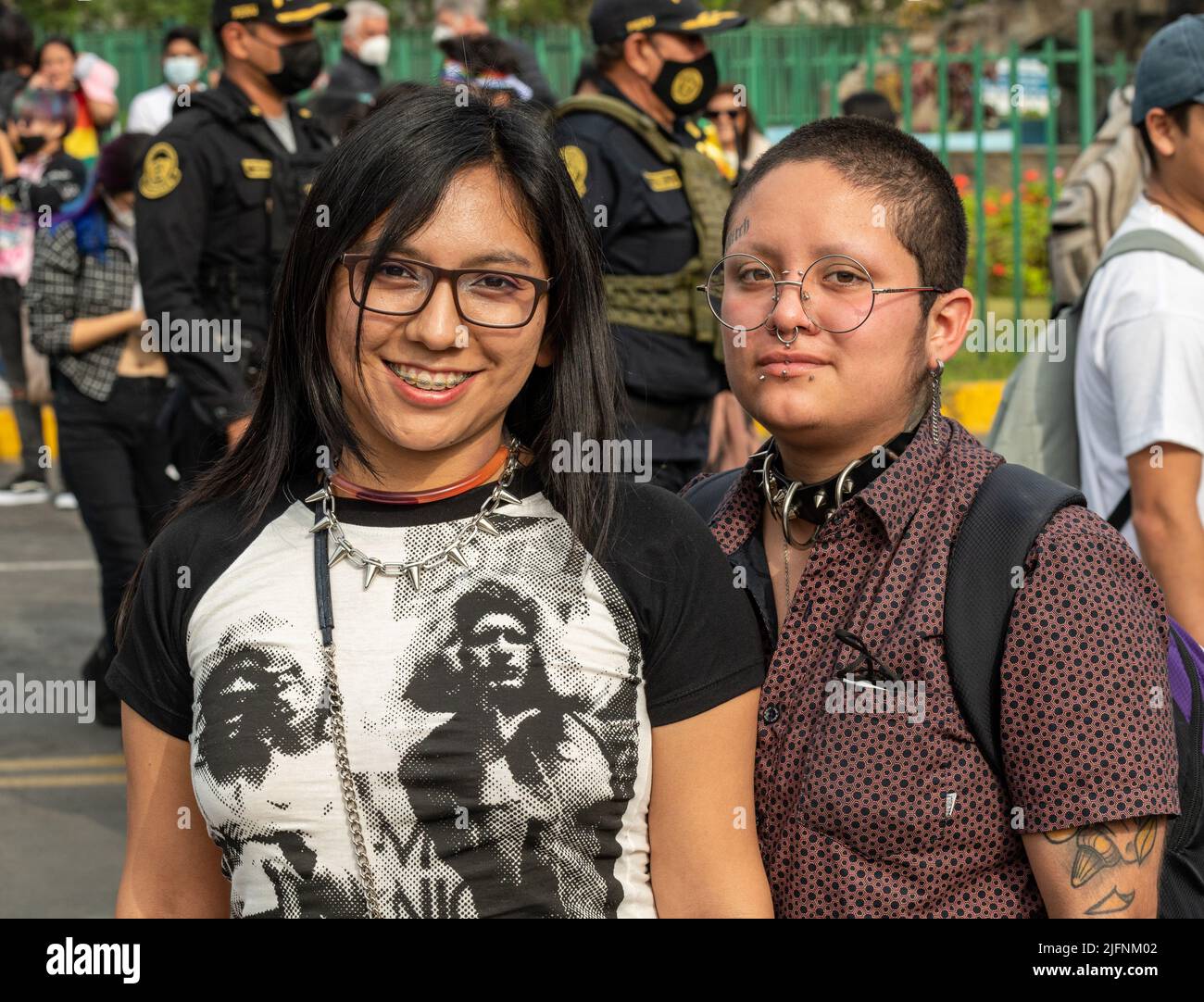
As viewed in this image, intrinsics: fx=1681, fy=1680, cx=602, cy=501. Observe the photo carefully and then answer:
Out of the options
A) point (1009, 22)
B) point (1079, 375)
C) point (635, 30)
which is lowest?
point (1079, 375)

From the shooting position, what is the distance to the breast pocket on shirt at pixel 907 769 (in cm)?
191

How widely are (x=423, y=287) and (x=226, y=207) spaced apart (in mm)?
3417

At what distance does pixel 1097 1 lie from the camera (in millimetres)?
18812

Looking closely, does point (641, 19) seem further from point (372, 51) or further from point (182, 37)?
point (182, 37)

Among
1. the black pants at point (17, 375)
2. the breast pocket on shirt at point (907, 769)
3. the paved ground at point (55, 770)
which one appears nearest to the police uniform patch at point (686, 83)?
the paved ground at point (55, 770)

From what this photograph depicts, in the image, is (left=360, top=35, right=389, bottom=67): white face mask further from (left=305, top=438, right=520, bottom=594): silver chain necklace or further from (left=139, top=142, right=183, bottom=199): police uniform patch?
(left=305, top=438, right=520, bottom=594): silver chain necklace

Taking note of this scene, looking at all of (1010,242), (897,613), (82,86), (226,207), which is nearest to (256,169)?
(226,207)

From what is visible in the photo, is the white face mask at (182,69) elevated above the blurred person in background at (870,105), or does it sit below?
above

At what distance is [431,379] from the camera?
6.52ft

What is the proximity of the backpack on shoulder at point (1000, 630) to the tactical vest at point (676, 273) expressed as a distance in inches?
116

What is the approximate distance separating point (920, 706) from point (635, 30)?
385cm

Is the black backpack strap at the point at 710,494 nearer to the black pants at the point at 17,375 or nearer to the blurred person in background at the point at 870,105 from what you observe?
the blurred person in background at the point at 870,105

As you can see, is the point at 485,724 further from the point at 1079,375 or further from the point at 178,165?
the point at 178,165

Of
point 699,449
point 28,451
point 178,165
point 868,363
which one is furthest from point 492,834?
point 28,451
